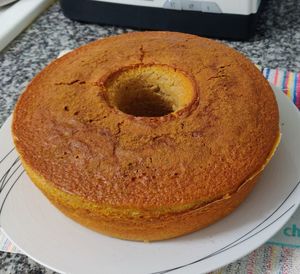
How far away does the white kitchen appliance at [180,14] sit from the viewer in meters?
1.05

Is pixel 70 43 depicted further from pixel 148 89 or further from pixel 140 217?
pixel 140 217

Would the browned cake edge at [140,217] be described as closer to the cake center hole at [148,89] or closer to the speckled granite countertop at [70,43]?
the cake center hole at [148,89]

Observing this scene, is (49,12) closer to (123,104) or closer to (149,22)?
(149,22)

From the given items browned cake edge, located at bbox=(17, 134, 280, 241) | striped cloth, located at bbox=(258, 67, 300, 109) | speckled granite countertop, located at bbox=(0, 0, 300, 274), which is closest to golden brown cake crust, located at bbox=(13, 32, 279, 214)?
browned cake edge, located at bbox=(17, 134, 280, 241)

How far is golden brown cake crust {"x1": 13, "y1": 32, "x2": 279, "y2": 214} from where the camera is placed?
60 centimetres

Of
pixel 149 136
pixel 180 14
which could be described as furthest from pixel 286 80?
pixel 149 136

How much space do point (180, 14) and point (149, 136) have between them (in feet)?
1.73

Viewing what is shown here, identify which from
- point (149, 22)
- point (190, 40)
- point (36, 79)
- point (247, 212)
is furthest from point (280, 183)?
point (149, 22)

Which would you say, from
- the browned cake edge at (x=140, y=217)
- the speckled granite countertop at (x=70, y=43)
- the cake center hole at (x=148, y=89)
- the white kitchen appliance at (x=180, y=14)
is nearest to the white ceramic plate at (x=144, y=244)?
the browned cake edge at (x=140, y=217)

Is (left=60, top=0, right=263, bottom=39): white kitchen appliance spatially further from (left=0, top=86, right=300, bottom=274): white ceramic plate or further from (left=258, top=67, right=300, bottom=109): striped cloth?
(left=0, top=86, right=300, bottom=274): white ceramic plate

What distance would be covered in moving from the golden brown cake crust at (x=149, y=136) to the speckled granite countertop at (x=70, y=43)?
30 centimetres

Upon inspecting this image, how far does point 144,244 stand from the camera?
0.64 metres

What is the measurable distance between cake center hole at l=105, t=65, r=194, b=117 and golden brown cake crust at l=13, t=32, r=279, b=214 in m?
0.01

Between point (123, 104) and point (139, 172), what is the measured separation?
183 millimetres
